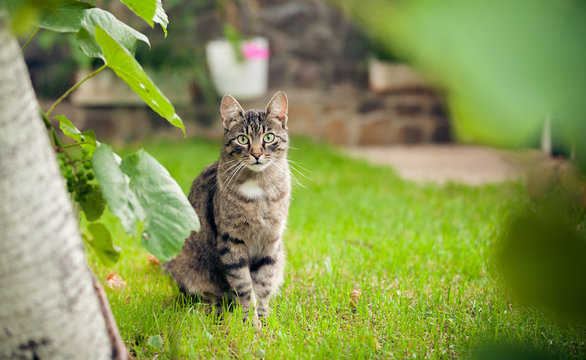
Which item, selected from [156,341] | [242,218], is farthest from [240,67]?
[156,341]

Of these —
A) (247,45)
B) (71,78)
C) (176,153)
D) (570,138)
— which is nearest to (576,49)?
(570,138)

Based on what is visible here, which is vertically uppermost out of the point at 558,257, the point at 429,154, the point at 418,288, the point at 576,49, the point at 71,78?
the point at 576,49

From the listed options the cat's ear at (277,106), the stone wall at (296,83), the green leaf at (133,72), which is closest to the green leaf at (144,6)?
the green leaf at (133,72)

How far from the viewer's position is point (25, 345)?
1.02 meters

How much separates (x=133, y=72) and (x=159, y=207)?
32cm

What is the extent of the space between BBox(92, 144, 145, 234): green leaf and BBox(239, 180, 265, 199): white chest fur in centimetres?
89

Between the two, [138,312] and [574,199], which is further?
[138,312]

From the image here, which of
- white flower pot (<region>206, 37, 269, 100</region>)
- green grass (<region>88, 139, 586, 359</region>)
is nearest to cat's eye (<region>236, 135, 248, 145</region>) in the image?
green grass (<region>88, 139, 586, 359</region>)

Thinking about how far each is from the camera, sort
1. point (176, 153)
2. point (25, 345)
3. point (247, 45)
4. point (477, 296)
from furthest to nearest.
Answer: point (247, 45)
point (176, 153)
point (477, 296)
point (25, 345)

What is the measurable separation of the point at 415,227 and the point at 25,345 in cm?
246

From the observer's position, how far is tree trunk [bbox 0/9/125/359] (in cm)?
95

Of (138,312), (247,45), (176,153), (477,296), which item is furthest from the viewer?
(247,45)

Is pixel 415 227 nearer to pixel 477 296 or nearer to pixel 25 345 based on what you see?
pixel 477 296

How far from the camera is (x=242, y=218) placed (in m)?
2.05
